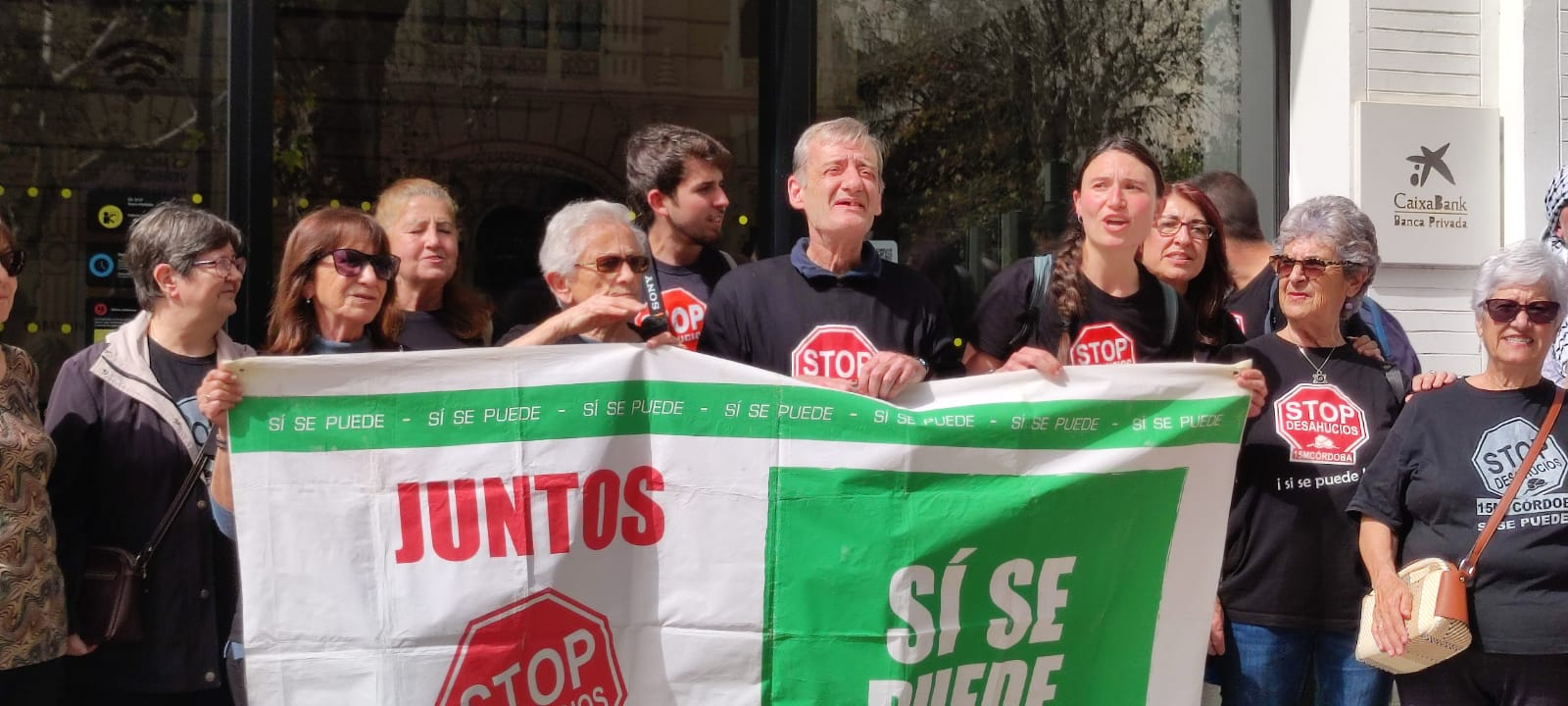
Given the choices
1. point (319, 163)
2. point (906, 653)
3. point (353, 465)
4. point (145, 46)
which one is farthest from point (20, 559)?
point (319, 163)

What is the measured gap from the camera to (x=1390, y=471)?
396cm

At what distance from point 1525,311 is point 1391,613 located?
0.85 m

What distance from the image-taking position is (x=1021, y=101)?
686 cm

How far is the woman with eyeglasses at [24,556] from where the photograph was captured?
3.42 m

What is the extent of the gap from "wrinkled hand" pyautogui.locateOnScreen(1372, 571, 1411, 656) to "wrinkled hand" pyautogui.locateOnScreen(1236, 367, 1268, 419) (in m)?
0.55

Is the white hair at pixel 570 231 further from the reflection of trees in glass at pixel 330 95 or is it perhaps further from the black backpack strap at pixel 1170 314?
the reflection of trees in glass at pixel 330 95

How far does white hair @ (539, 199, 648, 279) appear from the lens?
3789 mm

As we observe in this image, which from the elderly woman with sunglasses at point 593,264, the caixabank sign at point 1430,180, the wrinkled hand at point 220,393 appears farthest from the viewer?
the caixabank sign at point 1430,180

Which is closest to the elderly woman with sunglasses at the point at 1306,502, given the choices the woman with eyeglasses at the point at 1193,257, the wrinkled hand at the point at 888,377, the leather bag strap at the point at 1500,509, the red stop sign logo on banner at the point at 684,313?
the leather bag strap at the point at 1500,509

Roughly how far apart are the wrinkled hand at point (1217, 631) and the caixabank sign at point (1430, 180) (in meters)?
2.71

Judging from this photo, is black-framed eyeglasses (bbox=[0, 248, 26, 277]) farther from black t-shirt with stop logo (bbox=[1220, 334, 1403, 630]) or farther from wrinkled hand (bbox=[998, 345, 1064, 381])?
black t-shirt with stop logo (bbox=[1220, 334, 1403, 630])

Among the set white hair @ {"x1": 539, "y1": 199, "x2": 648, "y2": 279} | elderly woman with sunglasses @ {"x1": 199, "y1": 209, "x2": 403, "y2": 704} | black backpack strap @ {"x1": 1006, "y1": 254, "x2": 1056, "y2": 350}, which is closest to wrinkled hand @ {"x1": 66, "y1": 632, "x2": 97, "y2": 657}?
elderly woman with sunglasses @ {"x1": 199, "y1": 209, "x2": 403, "y2": 704}

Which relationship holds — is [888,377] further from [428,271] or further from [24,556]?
[24,556]

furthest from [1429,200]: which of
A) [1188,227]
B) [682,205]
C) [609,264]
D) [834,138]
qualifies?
[609,264]
